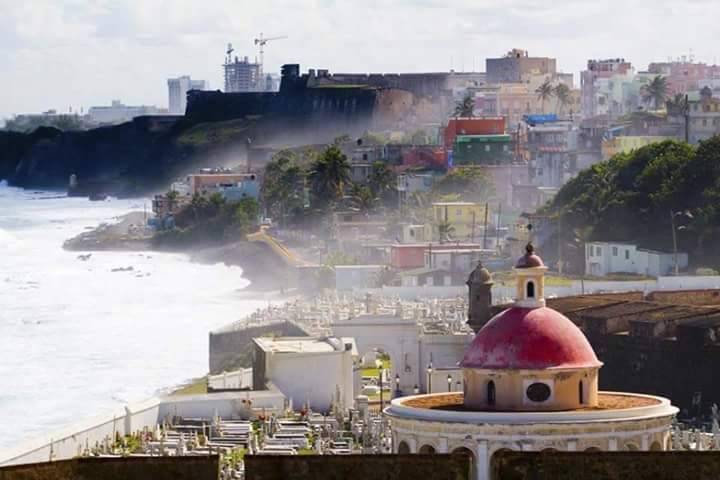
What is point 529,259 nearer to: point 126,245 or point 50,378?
point 50,378

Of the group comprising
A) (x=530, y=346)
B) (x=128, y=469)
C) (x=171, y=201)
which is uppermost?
(x=530, y=346)

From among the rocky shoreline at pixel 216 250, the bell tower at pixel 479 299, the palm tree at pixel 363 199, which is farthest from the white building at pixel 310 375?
the palm tree at pixel 363 199

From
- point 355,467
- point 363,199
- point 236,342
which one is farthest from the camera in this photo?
point 363,199

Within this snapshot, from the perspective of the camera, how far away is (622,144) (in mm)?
159500

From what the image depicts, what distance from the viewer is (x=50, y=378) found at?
94.8 m

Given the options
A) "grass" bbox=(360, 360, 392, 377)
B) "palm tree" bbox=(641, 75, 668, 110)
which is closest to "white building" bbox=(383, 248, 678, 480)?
"grass" bbox=(360, 360, 392, 377)

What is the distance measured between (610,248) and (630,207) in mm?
7089

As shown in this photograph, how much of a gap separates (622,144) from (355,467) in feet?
423

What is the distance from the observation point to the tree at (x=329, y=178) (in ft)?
529

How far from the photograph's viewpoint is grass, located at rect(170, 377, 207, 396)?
258ft

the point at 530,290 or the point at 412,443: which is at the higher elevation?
the point at 530,290

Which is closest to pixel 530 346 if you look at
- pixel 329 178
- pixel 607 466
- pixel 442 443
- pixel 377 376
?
pixel 442 443

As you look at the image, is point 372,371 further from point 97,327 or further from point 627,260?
point 97,327

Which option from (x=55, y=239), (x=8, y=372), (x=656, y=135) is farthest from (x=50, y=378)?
(x=55, y=239)
